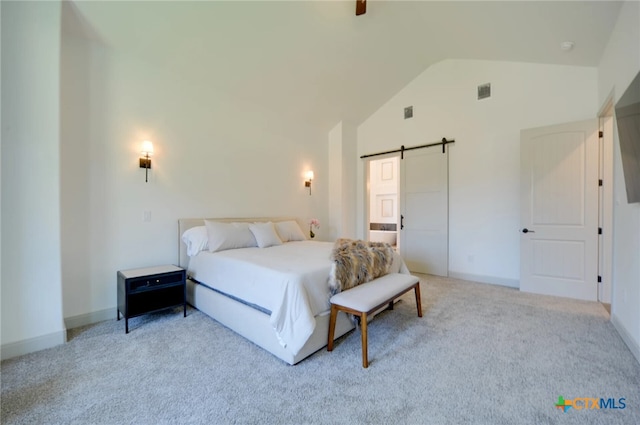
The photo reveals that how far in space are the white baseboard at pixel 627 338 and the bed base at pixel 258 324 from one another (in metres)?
2.19

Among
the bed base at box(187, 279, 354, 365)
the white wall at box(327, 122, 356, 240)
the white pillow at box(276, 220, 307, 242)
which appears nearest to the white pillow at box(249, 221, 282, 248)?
the white pillow at box(276, 220, 307, 242)

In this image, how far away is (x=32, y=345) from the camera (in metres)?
2.22

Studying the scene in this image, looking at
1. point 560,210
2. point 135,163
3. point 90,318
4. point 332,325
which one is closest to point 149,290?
point 90,318

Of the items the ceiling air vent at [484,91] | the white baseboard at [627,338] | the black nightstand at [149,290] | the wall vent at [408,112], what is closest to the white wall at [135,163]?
the black nightstand at [149,290]

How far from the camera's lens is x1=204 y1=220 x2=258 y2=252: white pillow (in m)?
3.29

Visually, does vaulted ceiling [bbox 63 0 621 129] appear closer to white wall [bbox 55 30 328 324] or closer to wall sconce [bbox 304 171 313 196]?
white wall [bbox 55 30 328 324]

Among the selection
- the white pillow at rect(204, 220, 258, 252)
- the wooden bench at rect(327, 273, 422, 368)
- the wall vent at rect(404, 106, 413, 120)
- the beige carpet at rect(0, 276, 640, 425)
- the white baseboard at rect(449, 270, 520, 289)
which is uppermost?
the wall vent at rect(404, 106, 413, 120)

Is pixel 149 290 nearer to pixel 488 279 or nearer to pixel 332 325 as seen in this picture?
pixel 332 325

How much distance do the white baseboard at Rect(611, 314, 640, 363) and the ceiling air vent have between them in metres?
3.28

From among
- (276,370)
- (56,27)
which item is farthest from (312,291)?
(56,27)

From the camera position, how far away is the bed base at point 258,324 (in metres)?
2.10

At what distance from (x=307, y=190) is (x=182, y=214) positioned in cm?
236

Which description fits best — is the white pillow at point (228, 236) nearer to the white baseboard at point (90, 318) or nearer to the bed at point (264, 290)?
the bed at point (264, 290)

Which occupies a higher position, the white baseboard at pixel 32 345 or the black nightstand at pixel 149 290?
the black nightstand at pixel 149 290
